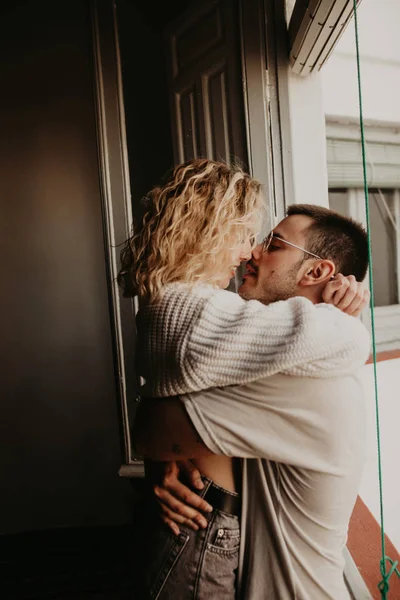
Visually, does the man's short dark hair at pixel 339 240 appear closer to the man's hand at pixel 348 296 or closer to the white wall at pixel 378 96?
the man's hand at pixel 348 296

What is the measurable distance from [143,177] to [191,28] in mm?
706

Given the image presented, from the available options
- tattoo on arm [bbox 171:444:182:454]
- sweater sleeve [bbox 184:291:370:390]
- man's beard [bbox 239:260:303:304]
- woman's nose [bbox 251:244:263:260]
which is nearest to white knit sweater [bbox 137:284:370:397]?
sweater sleeve [bbox 184:291:370:390]

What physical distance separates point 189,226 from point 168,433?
0.43 m

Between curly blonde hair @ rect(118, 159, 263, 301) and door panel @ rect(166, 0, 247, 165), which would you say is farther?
door panel @ rect(166, 0, 247, 165)

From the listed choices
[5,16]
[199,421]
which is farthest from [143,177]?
[199,421]

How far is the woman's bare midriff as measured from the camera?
832 mm

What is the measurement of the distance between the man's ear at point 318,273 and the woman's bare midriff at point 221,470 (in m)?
0.49

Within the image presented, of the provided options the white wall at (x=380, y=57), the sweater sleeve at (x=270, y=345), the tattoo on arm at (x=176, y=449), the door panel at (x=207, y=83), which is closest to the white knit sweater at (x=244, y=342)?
the sweater sleeve at (x=270, y=345)

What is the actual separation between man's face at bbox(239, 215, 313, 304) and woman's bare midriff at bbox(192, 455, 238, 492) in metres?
0.45

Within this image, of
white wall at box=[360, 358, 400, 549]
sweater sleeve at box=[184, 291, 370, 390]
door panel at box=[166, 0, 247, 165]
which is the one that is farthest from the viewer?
door panel at box=[166, 0, 247, 165]

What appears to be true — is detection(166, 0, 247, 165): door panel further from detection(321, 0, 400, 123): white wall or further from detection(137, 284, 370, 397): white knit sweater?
detection(137, 284, 370, 397): white knit sweater

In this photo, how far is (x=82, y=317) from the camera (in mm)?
2551

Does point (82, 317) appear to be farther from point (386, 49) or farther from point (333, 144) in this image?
point (386, 49)

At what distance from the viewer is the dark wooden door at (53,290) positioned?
248 centimetres
